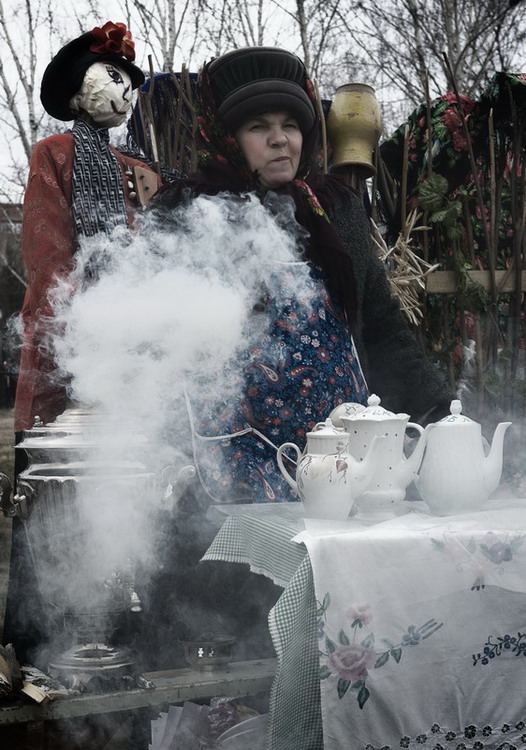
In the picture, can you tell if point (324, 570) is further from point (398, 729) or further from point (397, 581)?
point (398, 729)

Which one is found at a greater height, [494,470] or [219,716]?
[494,470]

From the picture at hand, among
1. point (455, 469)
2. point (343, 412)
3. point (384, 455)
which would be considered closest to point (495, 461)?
point (455, 469)

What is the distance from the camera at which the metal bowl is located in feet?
7.62

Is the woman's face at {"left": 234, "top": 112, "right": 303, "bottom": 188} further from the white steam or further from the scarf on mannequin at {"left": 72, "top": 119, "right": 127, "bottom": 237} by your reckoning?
the scarf on mannequin at {"left": 72, "top": 119, "right": 127, "bottom": 237}

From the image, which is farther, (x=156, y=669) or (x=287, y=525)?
(x=156, y=669)

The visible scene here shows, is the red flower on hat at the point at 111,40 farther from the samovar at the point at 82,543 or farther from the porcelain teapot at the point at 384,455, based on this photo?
the porcelain teapot at the point at 384,455

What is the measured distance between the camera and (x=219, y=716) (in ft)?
7.38

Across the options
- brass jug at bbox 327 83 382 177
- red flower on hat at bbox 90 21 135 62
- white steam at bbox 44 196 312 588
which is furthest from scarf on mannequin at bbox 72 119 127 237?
brass jug at bbox 327 83 382 177

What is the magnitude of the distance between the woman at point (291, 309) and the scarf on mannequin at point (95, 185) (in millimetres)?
506

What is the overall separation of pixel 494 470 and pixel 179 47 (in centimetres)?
1045

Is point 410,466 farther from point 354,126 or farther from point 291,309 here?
point 354,126

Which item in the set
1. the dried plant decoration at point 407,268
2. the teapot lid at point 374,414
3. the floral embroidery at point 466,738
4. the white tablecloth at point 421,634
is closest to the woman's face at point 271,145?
the dried plant decoration at point 407,268

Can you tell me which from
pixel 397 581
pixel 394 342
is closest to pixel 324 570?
pixel 397 581

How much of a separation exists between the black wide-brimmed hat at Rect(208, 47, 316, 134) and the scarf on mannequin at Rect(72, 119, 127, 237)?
67cm
